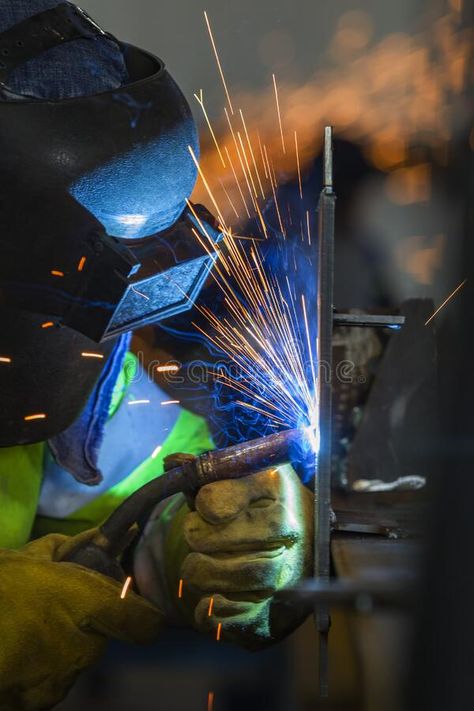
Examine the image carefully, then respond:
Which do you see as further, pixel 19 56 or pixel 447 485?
pixel 19 56

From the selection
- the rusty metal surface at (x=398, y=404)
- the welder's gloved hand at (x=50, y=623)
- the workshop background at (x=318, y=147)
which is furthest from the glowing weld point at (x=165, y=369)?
the rusty metal surface at (x=398, y=404)

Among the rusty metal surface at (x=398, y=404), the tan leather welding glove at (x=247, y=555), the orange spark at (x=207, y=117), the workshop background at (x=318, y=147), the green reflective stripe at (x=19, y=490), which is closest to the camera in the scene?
the tan leather welding glove at (x=247, y=555)

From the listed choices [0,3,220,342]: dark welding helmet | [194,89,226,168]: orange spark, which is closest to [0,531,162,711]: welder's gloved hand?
[0,3,220,342]: dark welding helmet

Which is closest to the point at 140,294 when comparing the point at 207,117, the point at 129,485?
the point at 129,485

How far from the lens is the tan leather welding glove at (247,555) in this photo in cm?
123

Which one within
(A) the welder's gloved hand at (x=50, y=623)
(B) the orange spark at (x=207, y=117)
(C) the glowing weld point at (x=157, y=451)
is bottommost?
(A) the welder's gloved hand at (x=50, y=623)

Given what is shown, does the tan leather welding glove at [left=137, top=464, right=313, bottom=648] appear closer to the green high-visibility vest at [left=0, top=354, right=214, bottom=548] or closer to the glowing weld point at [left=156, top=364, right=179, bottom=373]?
the green high-visibility vest at [left=0, top=354, right=214, bottom=548]

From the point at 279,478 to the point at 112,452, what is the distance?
1.34 feet

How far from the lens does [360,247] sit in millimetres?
2145

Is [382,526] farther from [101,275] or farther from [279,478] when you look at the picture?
[101,275]

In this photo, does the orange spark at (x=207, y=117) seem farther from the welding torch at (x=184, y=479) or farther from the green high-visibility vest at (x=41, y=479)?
the welding torch at (x=184, y=479)

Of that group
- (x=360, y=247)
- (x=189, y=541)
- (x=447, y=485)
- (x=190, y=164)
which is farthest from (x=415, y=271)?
(x=447, y=485)

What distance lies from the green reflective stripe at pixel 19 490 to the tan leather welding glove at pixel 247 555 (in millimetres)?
347

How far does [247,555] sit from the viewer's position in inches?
48.9
